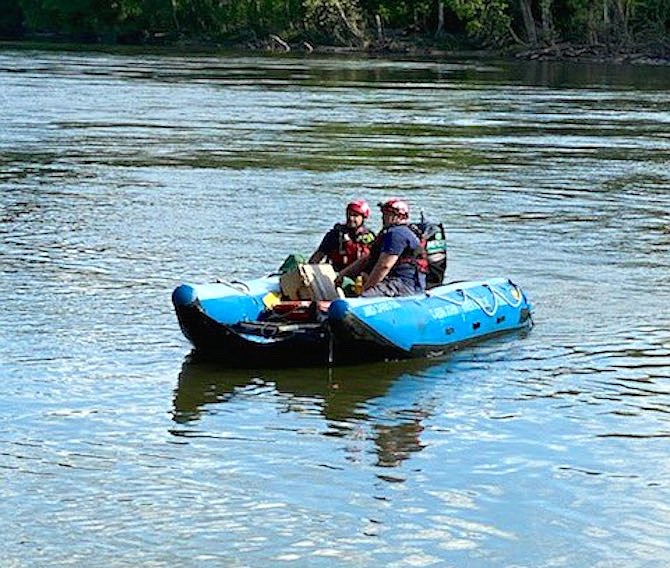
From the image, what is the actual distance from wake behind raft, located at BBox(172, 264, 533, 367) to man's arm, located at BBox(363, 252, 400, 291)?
0.85ft

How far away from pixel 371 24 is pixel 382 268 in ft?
220

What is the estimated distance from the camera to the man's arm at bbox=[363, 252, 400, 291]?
38.7 feet

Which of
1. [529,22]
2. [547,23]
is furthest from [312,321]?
[529,22]

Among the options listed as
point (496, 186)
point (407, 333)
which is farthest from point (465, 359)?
point (496, 186)

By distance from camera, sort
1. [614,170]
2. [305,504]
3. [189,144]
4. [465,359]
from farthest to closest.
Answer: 1. [189,144]
2. [614,170]
3. [465,359]
4. [305,504]

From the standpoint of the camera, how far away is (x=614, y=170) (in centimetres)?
2467

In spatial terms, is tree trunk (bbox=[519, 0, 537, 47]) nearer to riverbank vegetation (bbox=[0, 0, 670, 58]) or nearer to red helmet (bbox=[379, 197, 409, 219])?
riverbank vegetation (bbox=[0, 0, 670, 58])

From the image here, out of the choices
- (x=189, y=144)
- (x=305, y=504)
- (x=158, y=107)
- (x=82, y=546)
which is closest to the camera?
(x=82, y=546)

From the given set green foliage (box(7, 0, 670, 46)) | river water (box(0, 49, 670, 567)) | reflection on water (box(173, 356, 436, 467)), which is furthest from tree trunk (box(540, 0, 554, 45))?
reflection on water (box(173, 356, 436, 467))

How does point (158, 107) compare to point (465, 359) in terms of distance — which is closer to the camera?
point (465, 359)

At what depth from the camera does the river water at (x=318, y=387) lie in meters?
8.08

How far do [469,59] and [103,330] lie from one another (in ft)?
180

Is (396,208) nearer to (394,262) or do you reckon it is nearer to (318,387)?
(394,262)

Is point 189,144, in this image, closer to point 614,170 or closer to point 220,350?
point 614,170
